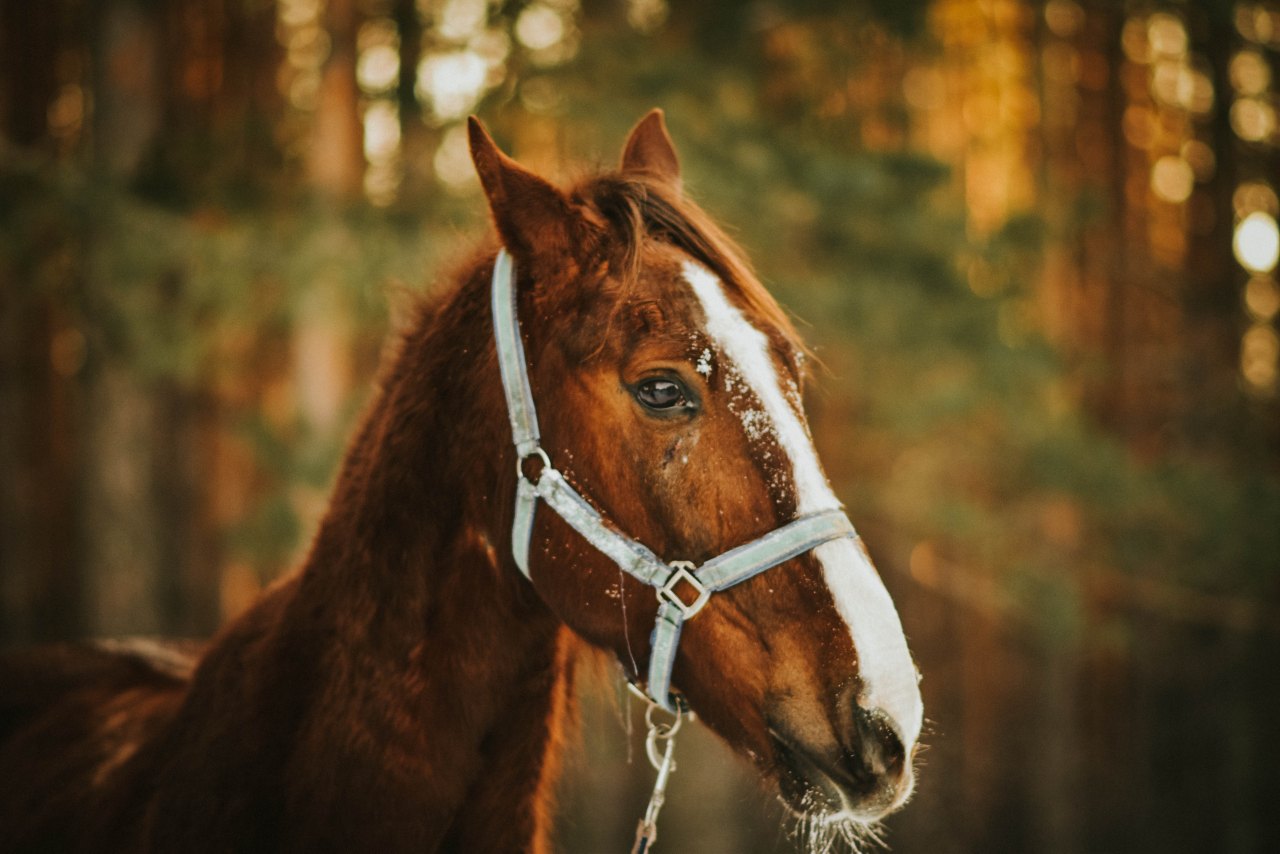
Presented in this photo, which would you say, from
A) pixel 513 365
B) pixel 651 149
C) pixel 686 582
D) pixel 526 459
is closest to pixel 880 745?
pixel 686 582

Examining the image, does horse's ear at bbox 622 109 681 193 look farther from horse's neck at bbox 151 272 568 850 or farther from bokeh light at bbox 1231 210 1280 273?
bokeh light at bbox 1231 210 1280 273

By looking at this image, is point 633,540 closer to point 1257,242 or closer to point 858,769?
point 858,769

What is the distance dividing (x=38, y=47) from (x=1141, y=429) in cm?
1863

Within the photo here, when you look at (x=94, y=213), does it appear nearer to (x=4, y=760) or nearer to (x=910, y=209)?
(x=4, y=760)

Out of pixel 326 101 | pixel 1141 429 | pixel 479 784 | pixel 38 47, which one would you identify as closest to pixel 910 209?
pixel 326 101

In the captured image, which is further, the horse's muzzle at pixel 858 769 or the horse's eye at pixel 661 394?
the horse's eye at pixel 661 394

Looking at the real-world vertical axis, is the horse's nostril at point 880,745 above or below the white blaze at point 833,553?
below

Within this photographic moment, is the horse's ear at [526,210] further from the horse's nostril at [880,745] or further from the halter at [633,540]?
the horse's nostril at [880,745]

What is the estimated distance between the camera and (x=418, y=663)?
212cm

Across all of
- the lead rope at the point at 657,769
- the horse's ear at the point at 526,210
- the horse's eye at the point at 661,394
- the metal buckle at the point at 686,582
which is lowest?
the lead rope at the point at 657,769

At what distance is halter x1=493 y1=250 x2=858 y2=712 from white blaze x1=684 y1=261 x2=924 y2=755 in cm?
5

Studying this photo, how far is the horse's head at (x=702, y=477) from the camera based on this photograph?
5.71ft

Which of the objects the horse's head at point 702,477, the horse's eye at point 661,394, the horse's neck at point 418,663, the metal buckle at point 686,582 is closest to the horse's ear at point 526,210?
the horse's head at point 702,477

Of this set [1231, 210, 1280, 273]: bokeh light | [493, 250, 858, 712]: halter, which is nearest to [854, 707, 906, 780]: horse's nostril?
[493, 250, 858, 712]: halter
